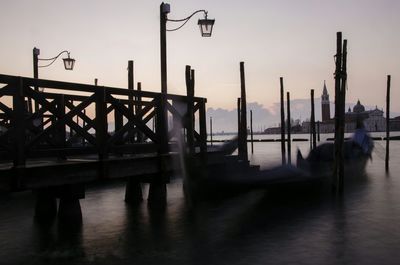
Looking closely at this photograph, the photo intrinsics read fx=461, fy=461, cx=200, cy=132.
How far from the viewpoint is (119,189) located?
16984 millimetres

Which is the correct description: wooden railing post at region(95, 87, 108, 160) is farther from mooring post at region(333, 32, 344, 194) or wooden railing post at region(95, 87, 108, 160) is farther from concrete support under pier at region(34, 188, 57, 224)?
mooring post at region(333, 32, 344, 194)

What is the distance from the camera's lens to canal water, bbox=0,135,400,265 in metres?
7.62

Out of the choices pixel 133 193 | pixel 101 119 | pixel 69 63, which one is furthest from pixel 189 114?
pixel 69 63

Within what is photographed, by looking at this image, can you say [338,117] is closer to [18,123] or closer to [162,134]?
[162,134]

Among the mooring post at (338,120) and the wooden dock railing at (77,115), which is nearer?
the wooden dock railing at (77,115)

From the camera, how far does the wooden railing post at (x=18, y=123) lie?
7.45 metres

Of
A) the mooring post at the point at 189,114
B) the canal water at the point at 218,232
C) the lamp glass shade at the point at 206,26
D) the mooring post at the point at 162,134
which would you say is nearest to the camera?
the canal water at the point at 218,232

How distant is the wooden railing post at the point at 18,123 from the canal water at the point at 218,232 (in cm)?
177

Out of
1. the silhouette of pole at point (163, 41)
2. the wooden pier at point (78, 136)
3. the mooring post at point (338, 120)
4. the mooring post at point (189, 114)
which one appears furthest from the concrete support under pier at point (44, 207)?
the mooring post at point (338, 120)

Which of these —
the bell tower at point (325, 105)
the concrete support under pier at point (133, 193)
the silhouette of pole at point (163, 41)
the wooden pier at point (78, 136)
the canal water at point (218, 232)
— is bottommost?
the canal water at point (218, 232)

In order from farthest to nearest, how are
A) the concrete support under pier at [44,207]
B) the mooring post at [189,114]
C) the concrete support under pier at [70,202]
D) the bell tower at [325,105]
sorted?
the bell tower at [325,105] < the mooring post at [189,114] < the concrete support under pier at [44,207] < the concrete support under pier at [70,202]

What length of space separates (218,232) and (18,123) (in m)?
4.51

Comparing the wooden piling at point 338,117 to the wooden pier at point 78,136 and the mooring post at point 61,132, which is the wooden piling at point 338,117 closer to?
the wooden pier at point 78,136

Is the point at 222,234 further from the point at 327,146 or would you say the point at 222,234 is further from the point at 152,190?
the point at 327,146
